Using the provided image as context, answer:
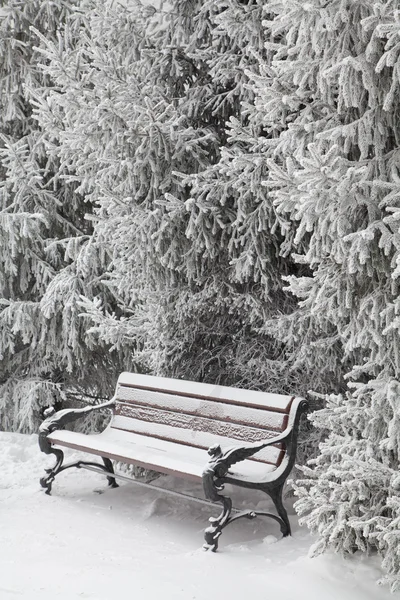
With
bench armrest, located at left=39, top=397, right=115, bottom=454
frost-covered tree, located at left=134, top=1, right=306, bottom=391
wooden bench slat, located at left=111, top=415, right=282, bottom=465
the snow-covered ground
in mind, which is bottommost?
the snow-covered ground

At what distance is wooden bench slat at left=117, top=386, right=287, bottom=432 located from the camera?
4773 mm

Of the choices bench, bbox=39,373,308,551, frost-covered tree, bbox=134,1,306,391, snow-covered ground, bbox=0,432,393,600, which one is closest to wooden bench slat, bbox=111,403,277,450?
bench, bbox=39,373,308,551

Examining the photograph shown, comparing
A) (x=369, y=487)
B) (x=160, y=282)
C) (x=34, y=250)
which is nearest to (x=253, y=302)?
(x=160, y=282)

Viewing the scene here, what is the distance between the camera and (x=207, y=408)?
5238 mm

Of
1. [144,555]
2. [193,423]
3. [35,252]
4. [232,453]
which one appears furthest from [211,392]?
[35,252]

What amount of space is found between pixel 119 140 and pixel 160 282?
1.25 metres

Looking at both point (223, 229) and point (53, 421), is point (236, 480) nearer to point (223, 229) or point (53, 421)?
point (223, 229)

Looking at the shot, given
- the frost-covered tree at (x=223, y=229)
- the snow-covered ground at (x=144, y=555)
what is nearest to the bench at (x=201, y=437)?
the snow-covered ground at (x=144, y=555)

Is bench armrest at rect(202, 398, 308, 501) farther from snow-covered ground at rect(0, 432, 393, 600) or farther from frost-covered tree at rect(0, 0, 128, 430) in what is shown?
frost-covered tree at rect(0, 0, 128, 430)

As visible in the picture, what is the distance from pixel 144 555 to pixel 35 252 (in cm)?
467

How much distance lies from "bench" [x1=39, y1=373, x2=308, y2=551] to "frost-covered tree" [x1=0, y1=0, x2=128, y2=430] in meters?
2.01

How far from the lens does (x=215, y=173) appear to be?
5.13 metres

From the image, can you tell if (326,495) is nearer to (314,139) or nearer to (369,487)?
(369,487)

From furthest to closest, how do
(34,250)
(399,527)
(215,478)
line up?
(34,250) → (215,478) → (399,527)
